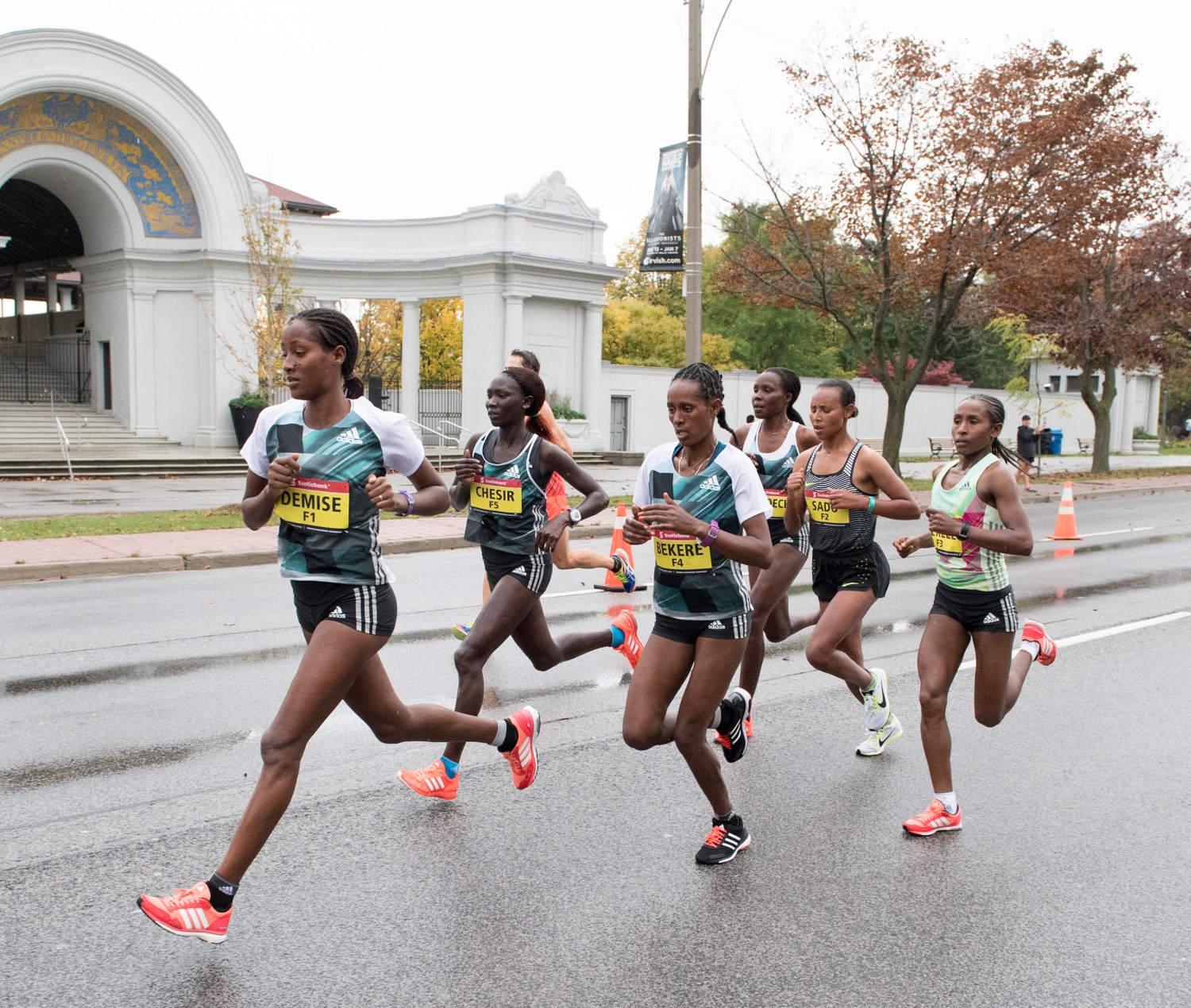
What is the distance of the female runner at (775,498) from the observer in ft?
19.6

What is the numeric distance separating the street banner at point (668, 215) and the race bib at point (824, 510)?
36.9 ft

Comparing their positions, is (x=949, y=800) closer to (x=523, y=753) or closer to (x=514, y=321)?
(x=523, y=753)

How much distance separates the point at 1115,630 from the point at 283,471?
7852 millimetres

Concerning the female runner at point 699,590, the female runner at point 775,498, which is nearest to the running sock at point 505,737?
the female runner at point 699,590

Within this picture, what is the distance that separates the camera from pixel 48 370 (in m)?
34.7

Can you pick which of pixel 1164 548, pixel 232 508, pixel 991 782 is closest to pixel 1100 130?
pixel 1164 548

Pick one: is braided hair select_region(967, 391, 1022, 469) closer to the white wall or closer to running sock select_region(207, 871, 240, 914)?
running sock select_region(207, 871, 240, 914)

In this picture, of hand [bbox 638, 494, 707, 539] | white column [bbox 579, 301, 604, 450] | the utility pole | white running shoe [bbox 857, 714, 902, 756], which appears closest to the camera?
hand [bbox 638, 494, 707, 539]

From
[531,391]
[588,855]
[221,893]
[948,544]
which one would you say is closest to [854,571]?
[948,544]

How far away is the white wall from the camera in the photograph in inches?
1314

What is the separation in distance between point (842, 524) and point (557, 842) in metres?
2.20

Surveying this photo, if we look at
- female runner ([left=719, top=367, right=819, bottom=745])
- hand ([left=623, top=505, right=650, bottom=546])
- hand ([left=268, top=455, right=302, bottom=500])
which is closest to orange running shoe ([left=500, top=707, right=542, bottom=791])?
hand ([left=623, top=505, right=650, bottom=546])

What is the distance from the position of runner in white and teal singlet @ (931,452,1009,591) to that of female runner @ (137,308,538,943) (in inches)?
89.5

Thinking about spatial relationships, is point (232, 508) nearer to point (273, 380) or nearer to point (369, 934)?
point (273, 380)
